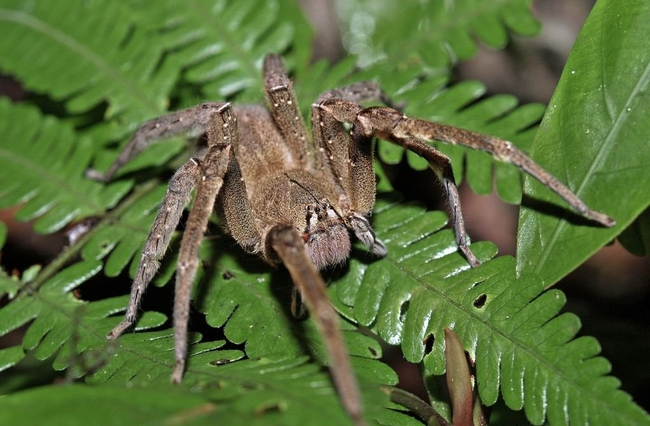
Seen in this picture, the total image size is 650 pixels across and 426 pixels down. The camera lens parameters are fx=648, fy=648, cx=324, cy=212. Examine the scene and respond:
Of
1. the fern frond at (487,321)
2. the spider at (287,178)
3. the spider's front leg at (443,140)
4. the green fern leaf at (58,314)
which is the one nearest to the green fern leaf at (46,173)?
the spider at (287,178)

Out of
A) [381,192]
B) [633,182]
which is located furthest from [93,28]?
[633,182]

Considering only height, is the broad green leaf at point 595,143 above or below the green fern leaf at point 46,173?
below

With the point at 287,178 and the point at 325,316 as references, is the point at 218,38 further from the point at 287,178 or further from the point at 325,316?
the point at 325,316

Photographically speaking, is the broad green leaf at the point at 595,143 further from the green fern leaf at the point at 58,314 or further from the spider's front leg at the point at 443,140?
the green fern leaf at the point at 58,314

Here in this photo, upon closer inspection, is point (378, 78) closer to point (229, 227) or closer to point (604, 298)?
point (229, 227)

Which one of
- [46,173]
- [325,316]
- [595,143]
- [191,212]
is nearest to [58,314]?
[191,212]

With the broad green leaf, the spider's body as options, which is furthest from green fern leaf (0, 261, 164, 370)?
the broad green leaf

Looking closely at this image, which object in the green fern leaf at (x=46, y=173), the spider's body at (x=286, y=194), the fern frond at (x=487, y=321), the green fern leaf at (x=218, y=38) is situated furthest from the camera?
the green fern leaf at (x=218, y=38)
